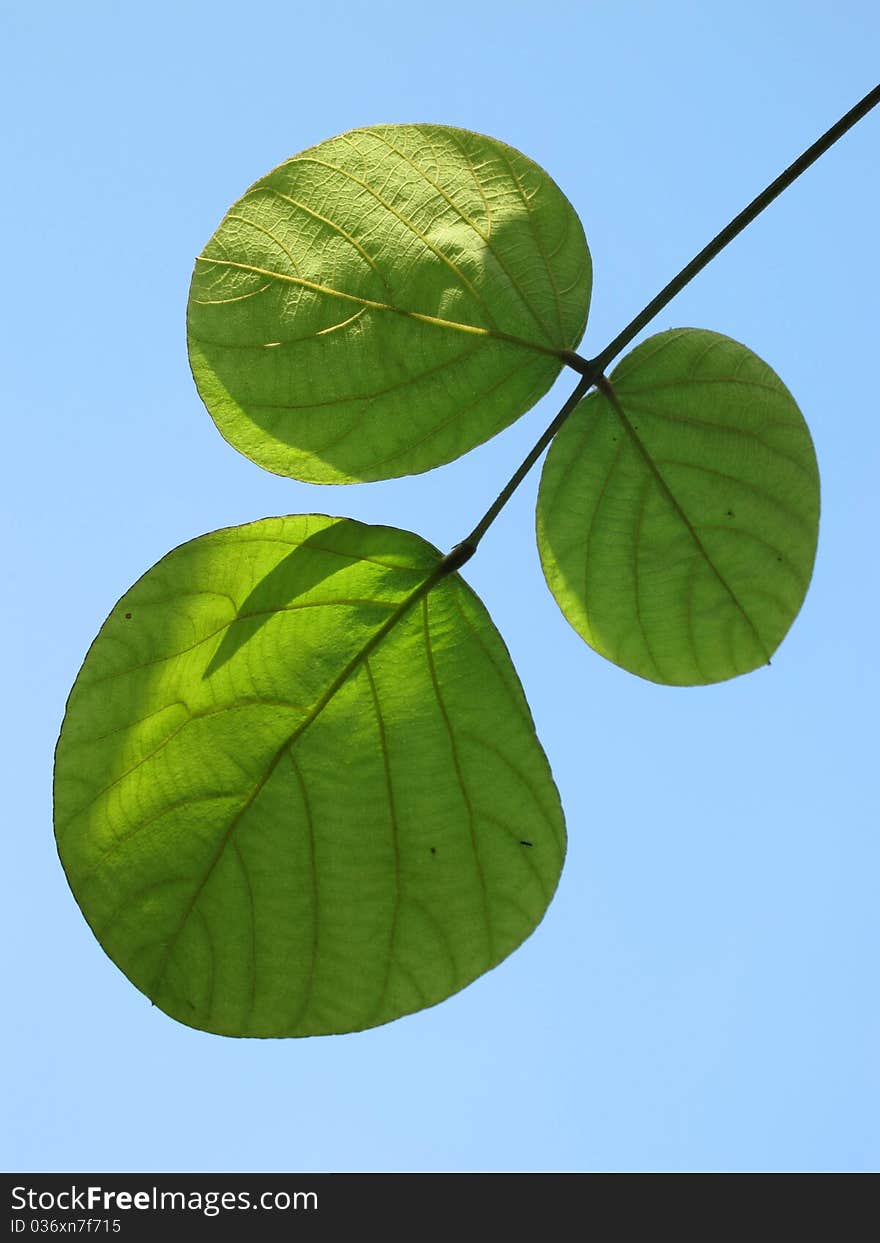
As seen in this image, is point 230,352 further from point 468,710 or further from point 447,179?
point 468,710

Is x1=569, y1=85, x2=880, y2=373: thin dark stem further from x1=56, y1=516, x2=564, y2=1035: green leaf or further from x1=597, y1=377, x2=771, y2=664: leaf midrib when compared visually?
x1=56, y1=516, x2=564, y2=1035: green leaf

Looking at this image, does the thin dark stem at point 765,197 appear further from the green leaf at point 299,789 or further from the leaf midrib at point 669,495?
the green leaf at point 299,789

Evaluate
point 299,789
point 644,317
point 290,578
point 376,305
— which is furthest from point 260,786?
point 644,317

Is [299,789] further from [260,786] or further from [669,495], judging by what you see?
[669,495]

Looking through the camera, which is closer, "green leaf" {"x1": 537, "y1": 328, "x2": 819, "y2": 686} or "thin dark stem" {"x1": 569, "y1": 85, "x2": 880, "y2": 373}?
"thin dark stem" {"x1": 569, "y1": 85, "x2": 880, "y2": 373}

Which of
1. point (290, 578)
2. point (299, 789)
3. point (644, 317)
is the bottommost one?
point (299, 789)

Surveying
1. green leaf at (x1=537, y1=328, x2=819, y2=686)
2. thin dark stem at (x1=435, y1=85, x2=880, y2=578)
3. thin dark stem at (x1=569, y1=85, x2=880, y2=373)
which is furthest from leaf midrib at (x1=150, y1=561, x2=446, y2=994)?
thin dark stem at (x1=569, y1=85, x2=880, y2=373)

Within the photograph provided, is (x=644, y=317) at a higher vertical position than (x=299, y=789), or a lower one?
higher
